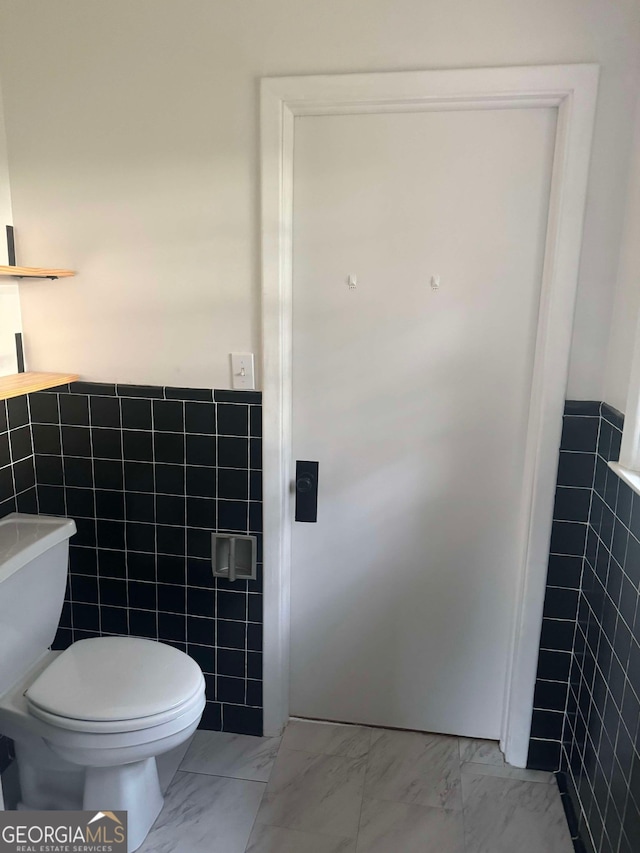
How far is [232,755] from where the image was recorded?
6.54 ft

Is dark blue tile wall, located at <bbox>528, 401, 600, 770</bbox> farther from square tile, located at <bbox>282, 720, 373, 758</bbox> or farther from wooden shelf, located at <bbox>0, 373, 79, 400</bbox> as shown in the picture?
wooden shelf, located at <bbox>0, 373, 79, 400</bbox>

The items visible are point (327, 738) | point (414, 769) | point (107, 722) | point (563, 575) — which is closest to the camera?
point (107, 722)

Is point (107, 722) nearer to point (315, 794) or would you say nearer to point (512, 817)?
point (315, 794)

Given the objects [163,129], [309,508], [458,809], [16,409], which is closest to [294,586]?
[309,508]

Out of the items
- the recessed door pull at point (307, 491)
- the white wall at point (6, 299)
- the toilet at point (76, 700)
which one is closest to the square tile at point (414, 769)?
the toilet at point (76, 700)

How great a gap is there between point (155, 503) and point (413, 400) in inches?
35.7

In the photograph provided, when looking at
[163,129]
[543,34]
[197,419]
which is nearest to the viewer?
[543,34]

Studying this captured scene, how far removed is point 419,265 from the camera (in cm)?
179

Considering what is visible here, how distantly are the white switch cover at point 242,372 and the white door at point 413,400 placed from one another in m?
0.14

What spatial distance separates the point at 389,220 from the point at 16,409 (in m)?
1.30

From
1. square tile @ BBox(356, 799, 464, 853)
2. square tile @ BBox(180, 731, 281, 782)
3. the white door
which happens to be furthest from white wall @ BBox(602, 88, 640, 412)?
square tile @ BBox(180, 731, 281, 782)

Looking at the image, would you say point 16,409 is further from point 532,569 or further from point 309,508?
point 532,569

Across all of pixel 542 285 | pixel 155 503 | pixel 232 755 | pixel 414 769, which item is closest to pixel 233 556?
pixel 155 503

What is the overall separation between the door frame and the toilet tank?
64 centimetres
